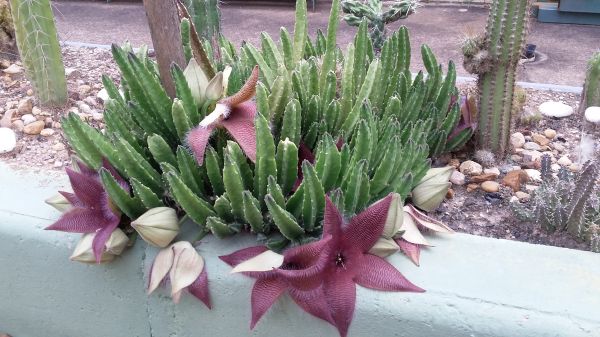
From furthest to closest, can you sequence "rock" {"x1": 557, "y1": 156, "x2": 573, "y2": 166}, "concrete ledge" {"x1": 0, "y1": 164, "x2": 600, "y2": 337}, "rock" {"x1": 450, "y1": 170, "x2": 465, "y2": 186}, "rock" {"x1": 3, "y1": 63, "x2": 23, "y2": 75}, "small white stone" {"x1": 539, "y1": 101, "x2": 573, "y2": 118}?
"rock" {"x1": 3, "y1": 63, "x2": 23, "y2": 75} < "small white stone" {"x1": 539, "y1": 101, "x2": 573, "y2": 118} < "rock" {"x1": 557, "y1": 156, "x2": 573, "y2": 166} < "rock" {"x1": 450, "y1": 170, "x2": 465, "y2": 186} < "concrete ledge" {"x1": 0, "y1": 164, "x2": 600, "y2": 337}

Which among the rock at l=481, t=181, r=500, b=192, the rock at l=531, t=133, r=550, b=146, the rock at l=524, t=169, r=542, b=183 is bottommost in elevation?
the rock at l=481, t=181, r=500, b=192

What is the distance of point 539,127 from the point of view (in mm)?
2373

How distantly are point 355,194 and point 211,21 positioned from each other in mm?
1918

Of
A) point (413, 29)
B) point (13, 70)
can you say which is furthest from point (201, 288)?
point (413, 29)

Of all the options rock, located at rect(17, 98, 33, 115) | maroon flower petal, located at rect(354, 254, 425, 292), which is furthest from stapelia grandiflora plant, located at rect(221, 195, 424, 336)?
rock, located at rect(17, 98, 33, 115)

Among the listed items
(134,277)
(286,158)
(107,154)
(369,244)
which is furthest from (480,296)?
(107,154)

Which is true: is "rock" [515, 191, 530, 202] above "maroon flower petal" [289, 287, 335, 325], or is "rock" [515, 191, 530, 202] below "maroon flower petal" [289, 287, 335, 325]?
below

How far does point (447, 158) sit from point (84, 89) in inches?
72.1

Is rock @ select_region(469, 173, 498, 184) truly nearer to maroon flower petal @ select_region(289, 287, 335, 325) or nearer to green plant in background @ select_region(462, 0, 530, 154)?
green plant in background @ select_region(462, 0, 530, 154)

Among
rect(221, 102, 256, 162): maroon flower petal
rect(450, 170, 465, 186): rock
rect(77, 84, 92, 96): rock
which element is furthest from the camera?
rect(77, 84, 92, 96): rock

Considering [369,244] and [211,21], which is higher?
[211,21]

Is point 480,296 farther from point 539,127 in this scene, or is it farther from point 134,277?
point 539,127

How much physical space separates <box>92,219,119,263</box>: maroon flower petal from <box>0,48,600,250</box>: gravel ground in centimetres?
64

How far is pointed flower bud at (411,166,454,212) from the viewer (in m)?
1.62
